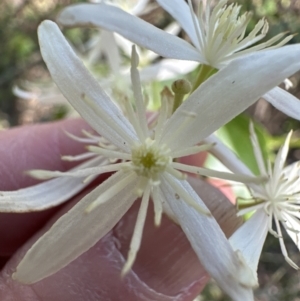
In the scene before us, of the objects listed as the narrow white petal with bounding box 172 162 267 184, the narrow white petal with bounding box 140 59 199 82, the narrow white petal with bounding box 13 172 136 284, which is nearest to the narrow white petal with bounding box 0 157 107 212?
the narrow white petal with bounding box 13 172 136 284

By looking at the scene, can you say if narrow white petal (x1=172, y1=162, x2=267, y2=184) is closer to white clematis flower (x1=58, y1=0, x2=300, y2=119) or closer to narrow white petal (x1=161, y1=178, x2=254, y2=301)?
narrow white petal (x1=161, y1=178, x2=254, y2=301)

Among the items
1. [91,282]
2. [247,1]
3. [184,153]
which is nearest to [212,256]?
[184,153]

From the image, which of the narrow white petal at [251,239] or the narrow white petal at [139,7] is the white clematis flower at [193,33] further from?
the narrow white petal at [139,7]

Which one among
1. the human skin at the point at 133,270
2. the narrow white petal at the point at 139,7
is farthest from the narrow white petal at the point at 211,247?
the narrow white petal at the point at 139,7

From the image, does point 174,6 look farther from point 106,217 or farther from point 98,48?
point 98,48

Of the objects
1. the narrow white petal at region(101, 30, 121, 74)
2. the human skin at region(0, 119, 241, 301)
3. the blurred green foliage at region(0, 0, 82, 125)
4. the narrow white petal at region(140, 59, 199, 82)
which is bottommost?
the human skin at region(0, 119, 241, 301)

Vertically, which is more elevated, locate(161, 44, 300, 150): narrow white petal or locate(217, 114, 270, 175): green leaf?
locate(217, 114, 270, 175): green leaf
